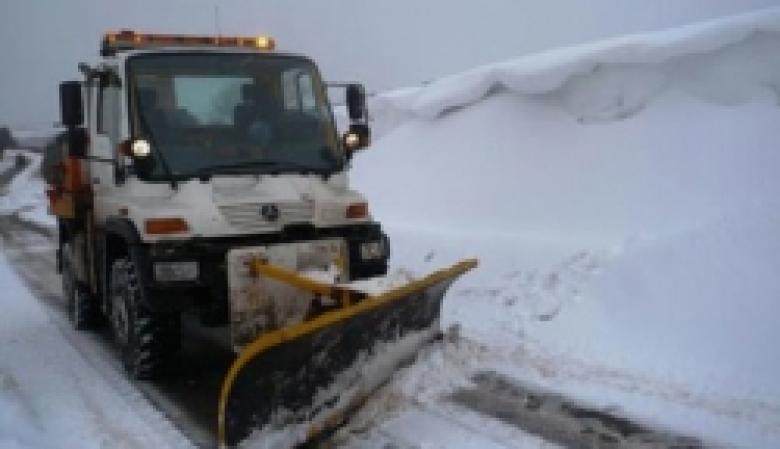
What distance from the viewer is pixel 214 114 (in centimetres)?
530

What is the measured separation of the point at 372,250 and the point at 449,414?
4.62ft

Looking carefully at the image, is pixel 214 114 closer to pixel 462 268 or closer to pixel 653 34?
pixel 462 268

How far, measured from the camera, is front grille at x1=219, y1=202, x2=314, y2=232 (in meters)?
4.85

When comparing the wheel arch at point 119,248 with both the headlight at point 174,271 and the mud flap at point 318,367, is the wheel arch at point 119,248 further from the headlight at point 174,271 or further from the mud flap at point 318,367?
the mud flap at point 318,367

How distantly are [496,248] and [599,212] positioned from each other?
1.13 metres

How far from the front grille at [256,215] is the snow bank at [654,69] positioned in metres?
5.12

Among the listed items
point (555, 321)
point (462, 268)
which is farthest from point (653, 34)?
point (462, 268)

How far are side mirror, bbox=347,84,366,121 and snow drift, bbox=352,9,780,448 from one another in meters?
1.98

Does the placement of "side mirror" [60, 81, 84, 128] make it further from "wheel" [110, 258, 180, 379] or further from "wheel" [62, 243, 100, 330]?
"wheel" [62, 243, 100, 330]

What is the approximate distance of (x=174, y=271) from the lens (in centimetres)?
464

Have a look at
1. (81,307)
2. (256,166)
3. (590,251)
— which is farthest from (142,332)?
(590,251)

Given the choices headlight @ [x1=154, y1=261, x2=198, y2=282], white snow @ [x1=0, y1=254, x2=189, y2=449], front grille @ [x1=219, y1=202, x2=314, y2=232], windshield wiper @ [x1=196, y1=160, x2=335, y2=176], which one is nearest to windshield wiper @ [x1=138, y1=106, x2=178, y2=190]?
windshield wiper @ [x1=196, y1=160, x2=335, y2=176]

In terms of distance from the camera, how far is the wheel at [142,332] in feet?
16.5

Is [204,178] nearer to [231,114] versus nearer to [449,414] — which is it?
[231,114]
